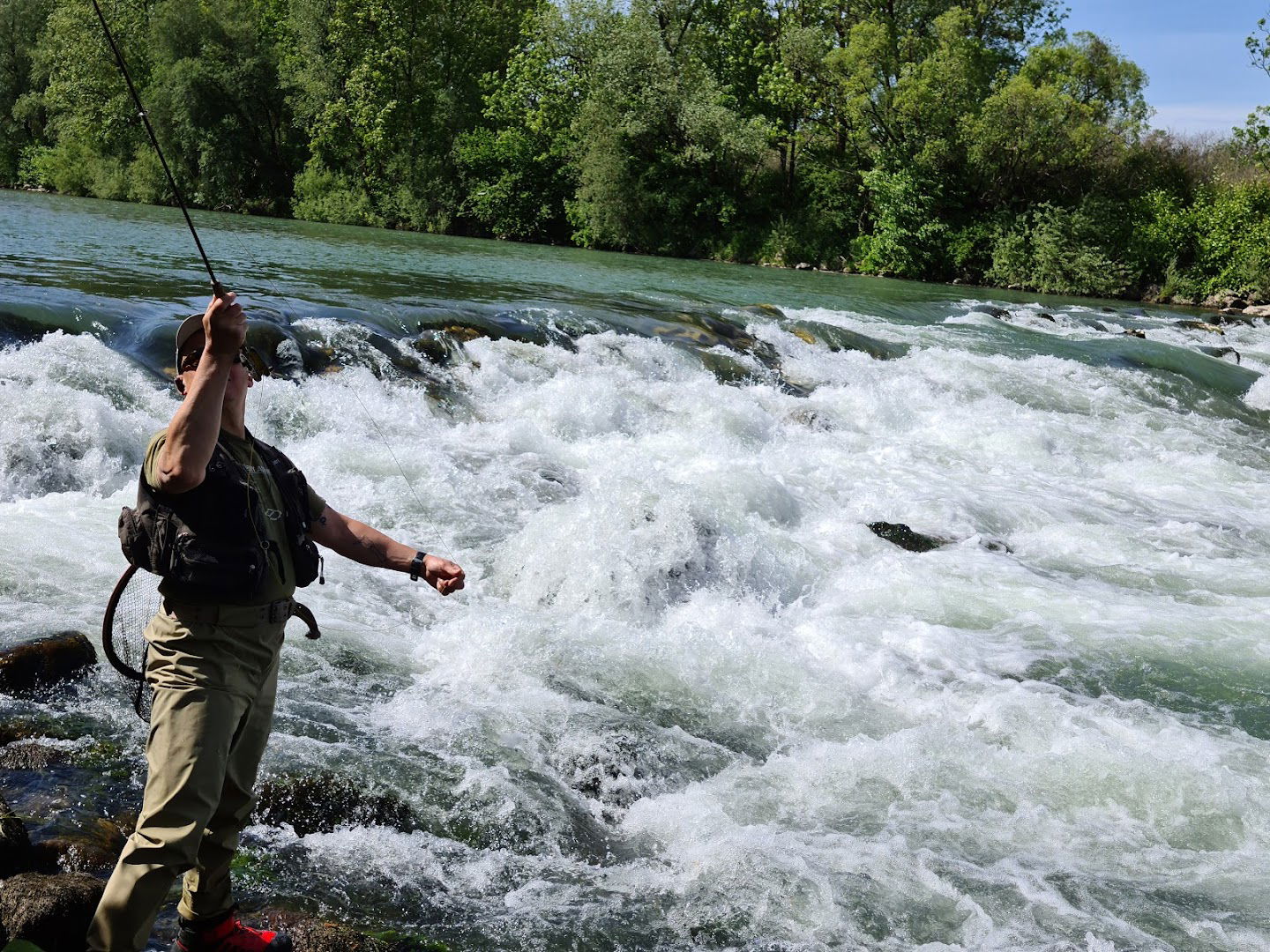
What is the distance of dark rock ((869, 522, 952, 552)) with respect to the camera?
8984mm

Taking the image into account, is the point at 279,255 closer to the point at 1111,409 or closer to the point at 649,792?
the point at 1111,409

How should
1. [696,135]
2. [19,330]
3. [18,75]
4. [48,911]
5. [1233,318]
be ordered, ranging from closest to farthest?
1. [48,911]
2. [19,330]
3. [1233,318]
4. [696,135]
5. [18,75]

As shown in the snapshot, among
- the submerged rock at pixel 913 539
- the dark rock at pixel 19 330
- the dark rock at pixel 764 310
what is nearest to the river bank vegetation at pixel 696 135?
the dark rock at pixel 764 310

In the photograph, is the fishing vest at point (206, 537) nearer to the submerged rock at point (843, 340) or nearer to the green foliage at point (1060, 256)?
the submerged rock at point (843, 340)

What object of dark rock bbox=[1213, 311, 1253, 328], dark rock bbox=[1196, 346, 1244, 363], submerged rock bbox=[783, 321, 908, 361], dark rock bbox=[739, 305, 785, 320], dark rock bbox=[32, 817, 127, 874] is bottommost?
dark rock bbox=[32, 817, 127, 874]

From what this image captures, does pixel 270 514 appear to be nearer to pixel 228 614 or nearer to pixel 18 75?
pixel 228 614

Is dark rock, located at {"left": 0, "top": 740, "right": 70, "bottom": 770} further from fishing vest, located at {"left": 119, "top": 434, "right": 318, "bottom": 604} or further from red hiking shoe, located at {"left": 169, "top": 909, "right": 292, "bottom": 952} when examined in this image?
fishing vest, located at {"left": 119, "top": 434, "right": 318, "bottom": 604}

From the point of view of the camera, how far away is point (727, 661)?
657 cm

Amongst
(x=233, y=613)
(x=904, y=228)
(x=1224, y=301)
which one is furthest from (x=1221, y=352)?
(x=233, y=613)

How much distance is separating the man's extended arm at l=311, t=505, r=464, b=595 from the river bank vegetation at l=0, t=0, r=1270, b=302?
32.6m

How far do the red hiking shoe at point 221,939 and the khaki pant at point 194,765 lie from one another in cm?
4

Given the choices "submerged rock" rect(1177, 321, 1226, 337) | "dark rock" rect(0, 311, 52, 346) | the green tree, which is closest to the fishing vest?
"dark rock" rect(0, 311, 52, 346)

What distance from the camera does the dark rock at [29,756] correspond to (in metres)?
4.19

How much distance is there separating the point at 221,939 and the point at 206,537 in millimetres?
1185
